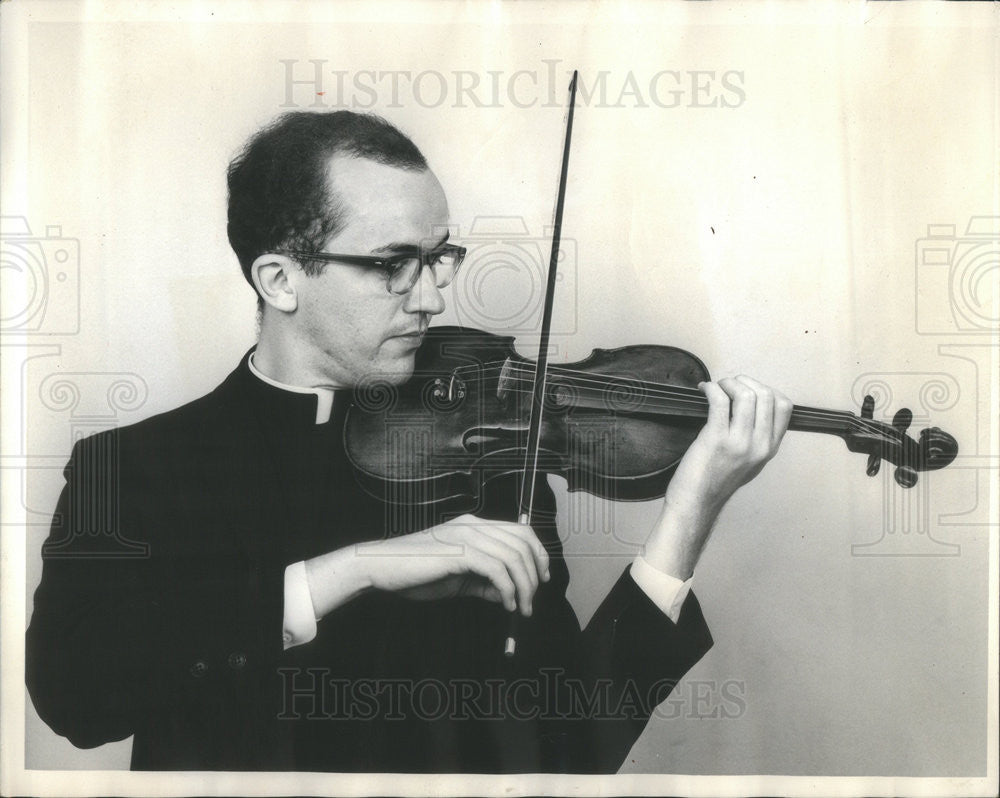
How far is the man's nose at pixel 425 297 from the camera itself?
5.23 ft

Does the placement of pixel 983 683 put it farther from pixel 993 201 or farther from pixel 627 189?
pixel 627 189

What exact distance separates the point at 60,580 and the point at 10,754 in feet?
1.29

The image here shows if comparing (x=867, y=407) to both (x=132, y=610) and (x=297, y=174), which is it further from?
(x=132, y=610)

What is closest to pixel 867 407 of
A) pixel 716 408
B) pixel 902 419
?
pixel 902 419

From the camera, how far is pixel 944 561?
1.73 meters

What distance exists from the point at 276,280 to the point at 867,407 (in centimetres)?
118

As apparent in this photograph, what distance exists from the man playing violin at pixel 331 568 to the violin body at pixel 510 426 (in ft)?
0.15
